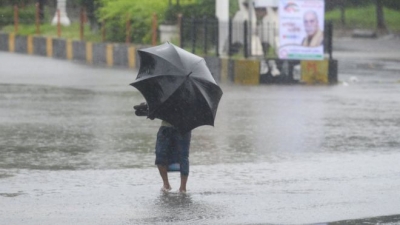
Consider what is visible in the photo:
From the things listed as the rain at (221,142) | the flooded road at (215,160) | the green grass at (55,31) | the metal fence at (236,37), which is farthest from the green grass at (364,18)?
the flooded road at (215,160)

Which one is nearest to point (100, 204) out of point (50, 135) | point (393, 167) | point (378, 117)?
point (393, 167)

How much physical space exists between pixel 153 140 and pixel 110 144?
2.05 feet

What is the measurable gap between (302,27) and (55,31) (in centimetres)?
1627

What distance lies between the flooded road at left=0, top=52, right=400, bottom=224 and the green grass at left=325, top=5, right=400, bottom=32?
1529 inches

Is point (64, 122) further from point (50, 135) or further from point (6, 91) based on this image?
point (6, 91)

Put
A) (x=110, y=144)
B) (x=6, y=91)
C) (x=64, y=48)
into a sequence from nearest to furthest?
(x=110, y=144) → (x=6, y=91) → (x=64, y=48)

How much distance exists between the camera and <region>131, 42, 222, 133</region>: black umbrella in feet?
31.3

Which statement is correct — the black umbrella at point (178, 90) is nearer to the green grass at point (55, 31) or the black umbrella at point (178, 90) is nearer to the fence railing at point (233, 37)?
the fence railing at point (233, 37)

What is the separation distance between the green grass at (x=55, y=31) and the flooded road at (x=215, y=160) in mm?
13932

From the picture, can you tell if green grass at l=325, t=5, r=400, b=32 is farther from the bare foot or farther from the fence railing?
the bare foot

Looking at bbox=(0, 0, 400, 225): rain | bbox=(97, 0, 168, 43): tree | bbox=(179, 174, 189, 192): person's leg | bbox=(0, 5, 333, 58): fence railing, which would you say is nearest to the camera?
bbox=(0, 0, 400, 225): rain

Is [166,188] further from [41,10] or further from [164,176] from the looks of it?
[41,10]

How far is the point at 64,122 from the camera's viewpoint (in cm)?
1544

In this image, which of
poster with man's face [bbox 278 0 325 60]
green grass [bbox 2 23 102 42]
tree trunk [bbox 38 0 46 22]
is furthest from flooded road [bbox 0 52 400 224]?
tree trunk [bbox 38 0 46 22]
